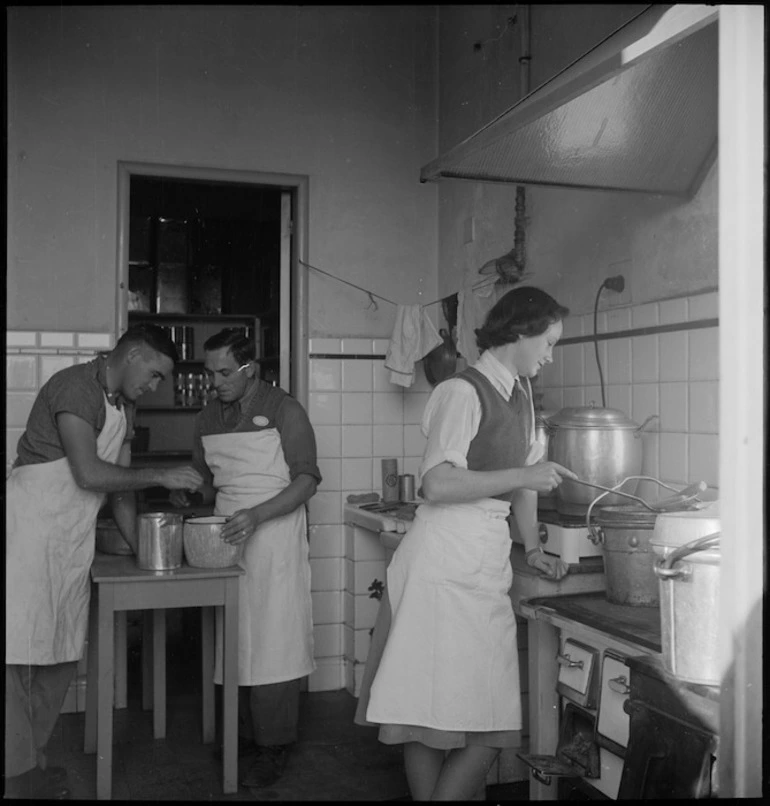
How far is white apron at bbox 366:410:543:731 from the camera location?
2.58 meters

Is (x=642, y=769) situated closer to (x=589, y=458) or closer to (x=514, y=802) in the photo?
(x=589, y=458)

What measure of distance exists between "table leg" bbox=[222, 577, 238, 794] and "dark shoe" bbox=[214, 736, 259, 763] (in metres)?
0.36

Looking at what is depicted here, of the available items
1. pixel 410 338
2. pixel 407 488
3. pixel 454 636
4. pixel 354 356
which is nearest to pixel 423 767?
pixel 454 636

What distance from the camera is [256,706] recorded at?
12.1ft

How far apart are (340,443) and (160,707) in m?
1.51

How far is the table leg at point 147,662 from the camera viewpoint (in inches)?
169

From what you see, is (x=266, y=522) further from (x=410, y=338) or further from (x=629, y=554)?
(x=629, y=554)

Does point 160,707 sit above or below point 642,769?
below

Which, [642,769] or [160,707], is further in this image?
[160,707]

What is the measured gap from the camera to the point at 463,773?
259 centimetres

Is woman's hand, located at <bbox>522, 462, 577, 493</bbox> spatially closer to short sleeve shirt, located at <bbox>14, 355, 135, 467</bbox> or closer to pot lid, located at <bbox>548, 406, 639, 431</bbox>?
pot lid, located at <bbox>548, 406, 639, 431</bbox>

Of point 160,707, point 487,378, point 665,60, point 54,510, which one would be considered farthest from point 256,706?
point 665,60

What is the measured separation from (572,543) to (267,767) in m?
1.60

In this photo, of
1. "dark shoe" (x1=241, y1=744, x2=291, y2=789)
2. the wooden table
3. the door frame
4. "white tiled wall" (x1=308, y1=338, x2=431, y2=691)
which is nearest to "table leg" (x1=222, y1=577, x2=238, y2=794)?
the wooden table
